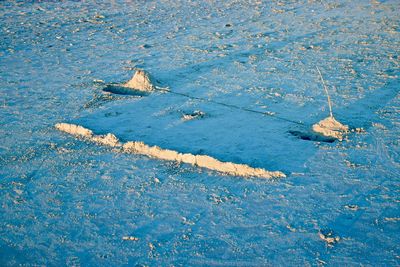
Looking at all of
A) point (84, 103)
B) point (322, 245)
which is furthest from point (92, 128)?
point (322, 245)

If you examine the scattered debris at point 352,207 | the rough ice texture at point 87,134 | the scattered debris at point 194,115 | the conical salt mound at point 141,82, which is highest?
the conical salt mound at point 141,82

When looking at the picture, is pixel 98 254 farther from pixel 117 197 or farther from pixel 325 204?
pixel 325 204

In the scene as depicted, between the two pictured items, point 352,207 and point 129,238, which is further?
point 352,207

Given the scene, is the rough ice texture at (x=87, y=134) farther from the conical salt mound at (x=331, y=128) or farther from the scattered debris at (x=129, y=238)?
the conical salt mound at (x=331, y=128)

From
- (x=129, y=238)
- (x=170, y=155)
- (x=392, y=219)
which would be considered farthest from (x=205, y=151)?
(x=392, y=219)

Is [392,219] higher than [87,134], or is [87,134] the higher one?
[392,219]

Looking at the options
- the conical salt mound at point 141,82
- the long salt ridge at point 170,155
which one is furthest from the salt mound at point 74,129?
the conical salt mound at point 141,82

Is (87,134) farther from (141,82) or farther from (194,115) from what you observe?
(141,82)
